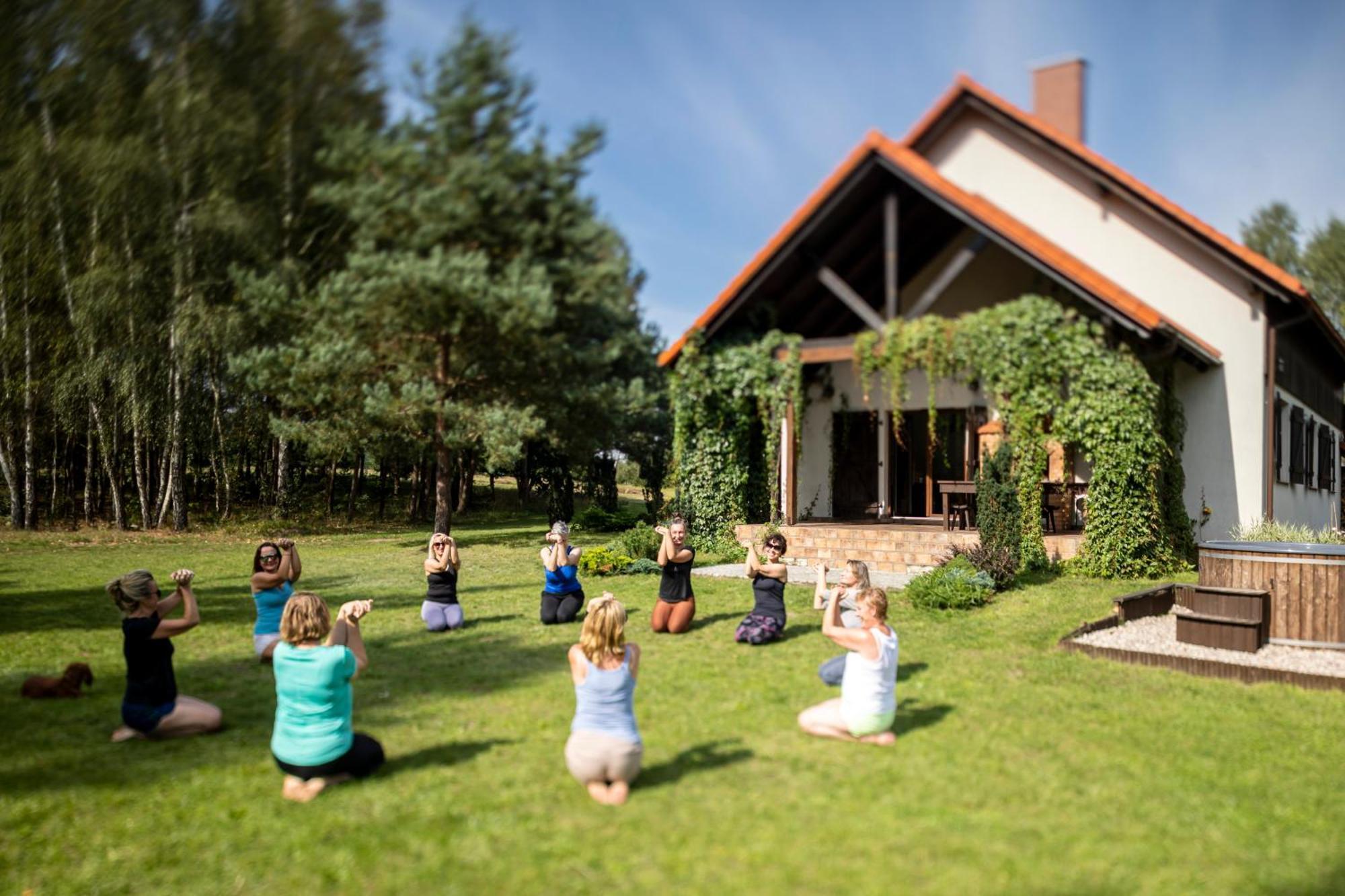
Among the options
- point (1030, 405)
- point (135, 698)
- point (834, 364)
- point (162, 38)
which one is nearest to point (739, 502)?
point (834, 364)

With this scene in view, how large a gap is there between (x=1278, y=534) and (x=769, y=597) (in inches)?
384

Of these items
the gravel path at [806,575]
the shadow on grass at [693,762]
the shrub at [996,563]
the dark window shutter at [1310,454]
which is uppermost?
the dark window shutter at [1310,454]

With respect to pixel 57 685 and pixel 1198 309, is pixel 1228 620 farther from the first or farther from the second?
pixel 57 685

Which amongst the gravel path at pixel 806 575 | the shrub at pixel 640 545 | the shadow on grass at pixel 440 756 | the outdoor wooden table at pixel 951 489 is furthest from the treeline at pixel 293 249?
the shadow on grass at pixel 440 756

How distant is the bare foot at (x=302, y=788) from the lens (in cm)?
496

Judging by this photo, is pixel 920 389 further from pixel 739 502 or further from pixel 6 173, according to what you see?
pixel 6 173

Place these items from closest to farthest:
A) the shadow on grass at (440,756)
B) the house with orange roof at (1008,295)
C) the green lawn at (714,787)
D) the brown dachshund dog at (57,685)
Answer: the green lawn at (714,787)
the shadow on grass at (440,756)
the brown dachshund dog at (57,685)
the house with orange roof at (1008,295)

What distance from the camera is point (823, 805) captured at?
16.0 ft

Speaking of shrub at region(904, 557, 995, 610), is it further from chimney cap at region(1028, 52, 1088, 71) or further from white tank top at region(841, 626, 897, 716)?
chimney cap at region(1028, 52, 1088, 71)

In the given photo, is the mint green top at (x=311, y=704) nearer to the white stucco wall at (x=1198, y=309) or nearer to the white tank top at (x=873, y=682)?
the white tank top at (x=873, y=682)

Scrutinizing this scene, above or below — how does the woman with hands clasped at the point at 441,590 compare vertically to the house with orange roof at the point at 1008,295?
below

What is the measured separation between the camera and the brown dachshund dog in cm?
720

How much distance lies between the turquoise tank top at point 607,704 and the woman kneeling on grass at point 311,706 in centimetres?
134

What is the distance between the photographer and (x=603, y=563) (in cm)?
1463
